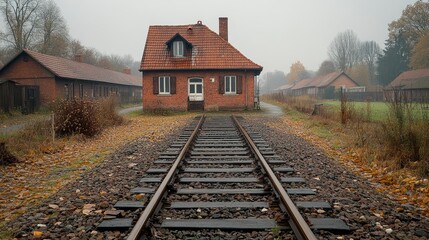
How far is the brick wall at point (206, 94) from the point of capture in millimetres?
28062

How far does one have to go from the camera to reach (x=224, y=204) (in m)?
4.63

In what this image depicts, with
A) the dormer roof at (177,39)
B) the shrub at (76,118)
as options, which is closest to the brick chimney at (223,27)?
the dormer roof at (177,39)

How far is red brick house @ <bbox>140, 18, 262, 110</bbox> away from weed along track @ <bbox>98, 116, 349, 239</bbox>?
20.9 m

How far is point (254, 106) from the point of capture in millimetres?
28891

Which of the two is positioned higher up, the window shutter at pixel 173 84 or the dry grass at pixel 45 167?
the window shutter at pixel 173 84

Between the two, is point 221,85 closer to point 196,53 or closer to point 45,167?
point 196,53

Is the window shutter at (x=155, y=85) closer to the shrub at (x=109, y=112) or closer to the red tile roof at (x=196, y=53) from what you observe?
the red tile roof at (x=196, y=53)

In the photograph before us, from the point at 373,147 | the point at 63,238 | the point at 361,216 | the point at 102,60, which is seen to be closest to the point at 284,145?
the point at 373,147

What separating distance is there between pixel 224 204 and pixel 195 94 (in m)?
24.1

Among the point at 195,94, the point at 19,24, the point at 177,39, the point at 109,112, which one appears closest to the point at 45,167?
the point at 109,112

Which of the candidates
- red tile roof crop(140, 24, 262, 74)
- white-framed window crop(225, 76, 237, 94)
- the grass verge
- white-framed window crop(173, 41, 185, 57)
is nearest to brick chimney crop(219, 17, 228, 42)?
red tile roof crop(140, 24, 262, 74)

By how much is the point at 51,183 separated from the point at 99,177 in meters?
0.87

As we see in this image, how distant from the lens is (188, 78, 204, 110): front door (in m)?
28.4

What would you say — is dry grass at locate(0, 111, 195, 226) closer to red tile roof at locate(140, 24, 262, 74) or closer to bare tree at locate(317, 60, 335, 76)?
red tile roof at locate(140, 24, 262, 74)
